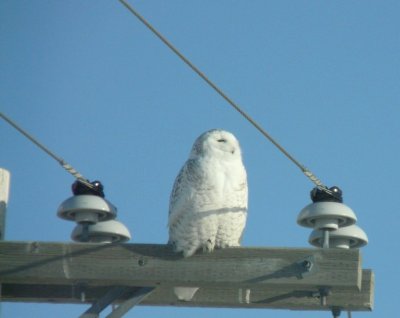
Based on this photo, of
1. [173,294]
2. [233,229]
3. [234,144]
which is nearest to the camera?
[173,294]

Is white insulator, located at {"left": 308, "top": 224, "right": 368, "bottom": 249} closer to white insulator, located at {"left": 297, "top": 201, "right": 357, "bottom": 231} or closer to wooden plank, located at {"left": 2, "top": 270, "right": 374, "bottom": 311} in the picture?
white insulator, located at {"left": 297, "top": 201, "right": 357, "bottom": 231}

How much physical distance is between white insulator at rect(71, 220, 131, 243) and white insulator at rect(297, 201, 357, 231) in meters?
0.92

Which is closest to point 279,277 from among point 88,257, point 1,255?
point 88,257

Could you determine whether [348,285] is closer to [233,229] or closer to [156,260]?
[156,260]

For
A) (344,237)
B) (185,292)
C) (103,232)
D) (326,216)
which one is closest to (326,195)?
(326,216)

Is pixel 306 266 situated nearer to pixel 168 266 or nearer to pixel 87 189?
pixel 168 266

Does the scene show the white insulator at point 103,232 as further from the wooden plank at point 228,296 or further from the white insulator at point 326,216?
the white insulator at point 326,216

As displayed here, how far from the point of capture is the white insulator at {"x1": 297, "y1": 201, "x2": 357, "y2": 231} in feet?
17.0

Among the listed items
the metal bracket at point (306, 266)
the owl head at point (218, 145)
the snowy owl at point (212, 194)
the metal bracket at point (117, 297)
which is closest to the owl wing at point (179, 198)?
A: the snowy owl at point (212, 194)

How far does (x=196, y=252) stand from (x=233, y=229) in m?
0.99

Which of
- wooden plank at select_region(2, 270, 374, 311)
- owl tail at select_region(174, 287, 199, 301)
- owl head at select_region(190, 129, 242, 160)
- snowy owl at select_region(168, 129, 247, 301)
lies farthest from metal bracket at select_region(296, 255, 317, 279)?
owl head at select_region(190, 129, 242, 160)

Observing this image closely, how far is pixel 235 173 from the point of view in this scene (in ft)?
20.4

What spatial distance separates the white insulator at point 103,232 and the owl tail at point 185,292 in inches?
19.8

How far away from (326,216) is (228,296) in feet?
2.12
